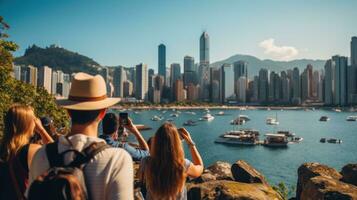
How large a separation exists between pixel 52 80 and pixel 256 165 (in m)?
163

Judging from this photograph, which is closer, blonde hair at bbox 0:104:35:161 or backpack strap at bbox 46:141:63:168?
backpack strap at bbox 46:141:63:168

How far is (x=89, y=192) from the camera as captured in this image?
200 centimetres

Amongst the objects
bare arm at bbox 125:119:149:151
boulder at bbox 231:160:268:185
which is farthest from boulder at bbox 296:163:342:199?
bare arm at bbox 125:119:149:151

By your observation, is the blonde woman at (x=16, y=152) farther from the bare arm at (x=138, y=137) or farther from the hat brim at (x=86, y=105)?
the bare arm at (x=138, y=137)

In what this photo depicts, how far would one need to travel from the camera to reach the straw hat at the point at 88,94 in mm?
2279

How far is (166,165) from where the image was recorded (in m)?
3.41

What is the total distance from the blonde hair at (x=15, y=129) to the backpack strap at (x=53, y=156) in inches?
42.9

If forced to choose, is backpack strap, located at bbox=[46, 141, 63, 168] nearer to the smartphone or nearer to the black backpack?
the black backpack

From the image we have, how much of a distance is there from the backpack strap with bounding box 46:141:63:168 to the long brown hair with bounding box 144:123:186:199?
1.43 metres

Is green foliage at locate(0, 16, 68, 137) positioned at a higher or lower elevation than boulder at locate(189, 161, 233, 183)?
higher

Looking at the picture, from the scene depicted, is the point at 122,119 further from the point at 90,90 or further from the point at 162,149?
the point at 90,90

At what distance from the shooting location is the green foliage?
59.4 feet

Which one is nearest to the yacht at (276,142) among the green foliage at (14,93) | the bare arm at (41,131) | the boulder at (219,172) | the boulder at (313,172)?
the green foliage at (14,93)

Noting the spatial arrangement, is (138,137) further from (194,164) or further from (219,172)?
(219,172)
